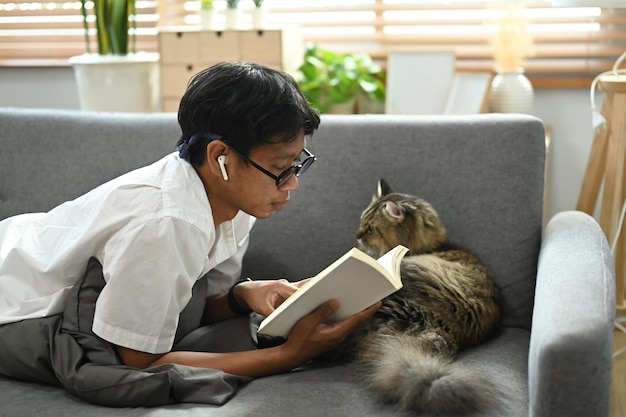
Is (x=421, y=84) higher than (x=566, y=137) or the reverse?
higher

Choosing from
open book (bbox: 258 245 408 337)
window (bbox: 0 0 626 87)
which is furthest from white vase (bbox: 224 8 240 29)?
open book (bbox: 258 245 408 337)

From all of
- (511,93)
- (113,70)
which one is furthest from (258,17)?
(511,93)

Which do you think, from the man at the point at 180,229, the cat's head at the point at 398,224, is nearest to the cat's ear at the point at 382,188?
the cat's head at the point at 398,224

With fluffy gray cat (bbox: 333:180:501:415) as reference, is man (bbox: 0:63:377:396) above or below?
above

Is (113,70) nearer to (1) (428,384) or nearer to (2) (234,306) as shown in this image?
(2) (234,306)

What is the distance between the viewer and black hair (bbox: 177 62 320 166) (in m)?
1.53

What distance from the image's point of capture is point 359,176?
6.55ft

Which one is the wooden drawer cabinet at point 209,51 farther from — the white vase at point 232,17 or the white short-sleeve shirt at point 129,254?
the white short-sleeve shirt at point 129,254

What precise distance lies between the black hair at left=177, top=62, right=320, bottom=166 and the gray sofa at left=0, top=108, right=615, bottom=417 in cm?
44

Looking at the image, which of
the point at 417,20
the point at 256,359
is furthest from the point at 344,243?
the point at 417,20

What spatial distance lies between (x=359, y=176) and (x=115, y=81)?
1.25 m

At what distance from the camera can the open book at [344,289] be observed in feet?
4.63

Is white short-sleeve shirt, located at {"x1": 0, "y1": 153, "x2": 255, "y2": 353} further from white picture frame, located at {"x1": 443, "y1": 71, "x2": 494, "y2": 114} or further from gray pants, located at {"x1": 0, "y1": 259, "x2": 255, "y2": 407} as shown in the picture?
white picture frame, located at {"x1": 443, "y1": 71, "x2": 494, "y2": 114}

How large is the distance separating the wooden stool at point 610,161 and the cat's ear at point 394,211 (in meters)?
0.85
